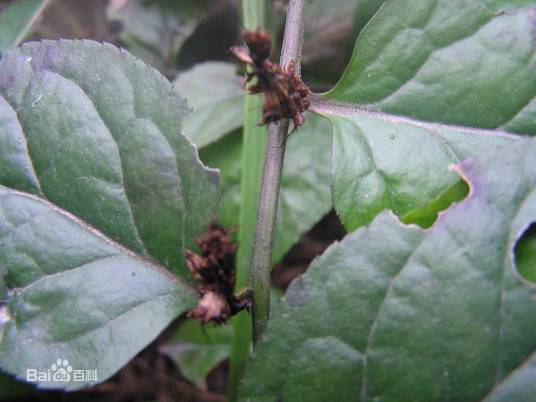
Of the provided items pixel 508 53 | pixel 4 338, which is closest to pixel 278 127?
pixel 508 53

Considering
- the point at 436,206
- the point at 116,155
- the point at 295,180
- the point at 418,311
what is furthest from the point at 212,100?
the point at 418,311

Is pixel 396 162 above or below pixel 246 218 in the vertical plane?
above

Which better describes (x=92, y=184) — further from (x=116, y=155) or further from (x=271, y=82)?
(x=271, y=82)

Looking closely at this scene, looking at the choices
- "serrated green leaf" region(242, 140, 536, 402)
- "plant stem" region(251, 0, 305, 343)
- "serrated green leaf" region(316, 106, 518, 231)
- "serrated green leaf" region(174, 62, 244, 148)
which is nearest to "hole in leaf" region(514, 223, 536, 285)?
"serrated green leaf" region(242, 140, 536, 402)

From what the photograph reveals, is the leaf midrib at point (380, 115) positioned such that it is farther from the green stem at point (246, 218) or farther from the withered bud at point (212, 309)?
the withered bud at point (212, 309)

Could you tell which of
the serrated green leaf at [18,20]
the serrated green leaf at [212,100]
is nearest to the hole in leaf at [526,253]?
the serrated green leaf at [212,100]

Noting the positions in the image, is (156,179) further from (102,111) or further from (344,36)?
(344,36)
